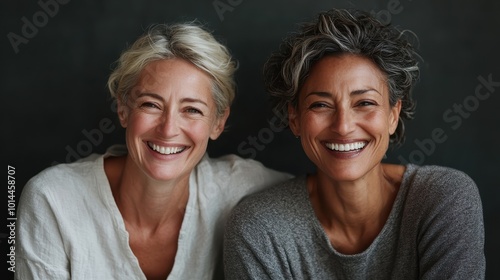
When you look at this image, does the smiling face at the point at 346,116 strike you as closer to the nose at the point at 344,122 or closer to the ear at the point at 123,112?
the nose at the point at 344,122

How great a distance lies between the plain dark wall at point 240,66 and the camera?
1877mm

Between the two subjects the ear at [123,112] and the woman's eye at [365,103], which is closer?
the woman's eye at [365,103]

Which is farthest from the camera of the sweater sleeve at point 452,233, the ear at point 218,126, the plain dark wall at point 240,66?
the plain dark wall at point 240,66

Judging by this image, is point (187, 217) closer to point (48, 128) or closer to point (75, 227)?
point (75, 227)

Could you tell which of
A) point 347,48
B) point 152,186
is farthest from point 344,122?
point 152,186

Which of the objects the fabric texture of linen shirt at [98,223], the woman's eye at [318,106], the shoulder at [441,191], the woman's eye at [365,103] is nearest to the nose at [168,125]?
the fabric texture of linen shirt at [98,223]

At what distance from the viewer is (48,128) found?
6.43 feet

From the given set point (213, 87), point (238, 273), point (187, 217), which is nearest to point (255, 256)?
point (238, 273)

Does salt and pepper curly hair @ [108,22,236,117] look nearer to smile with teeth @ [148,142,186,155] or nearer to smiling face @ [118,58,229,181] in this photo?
smiling face @ [118,58,229,181]

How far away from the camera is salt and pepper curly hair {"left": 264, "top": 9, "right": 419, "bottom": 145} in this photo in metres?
1.59

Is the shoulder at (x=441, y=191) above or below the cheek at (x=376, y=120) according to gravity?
below

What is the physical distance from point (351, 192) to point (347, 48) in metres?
0.39

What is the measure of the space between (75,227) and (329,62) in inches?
32.3

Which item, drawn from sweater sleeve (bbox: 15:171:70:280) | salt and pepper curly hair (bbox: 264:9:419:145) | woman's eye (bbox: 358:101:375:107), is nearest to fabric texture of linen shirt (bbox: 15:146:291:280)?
sweater sleeve (bbox: 15:171:70:280)
